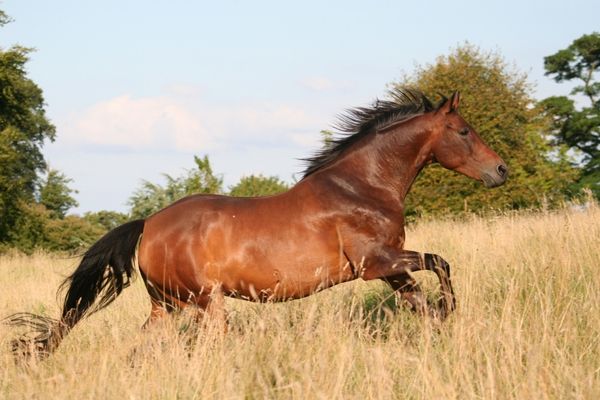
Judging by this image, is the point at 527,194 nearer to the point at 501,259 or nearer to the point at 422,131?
the point at 501,259

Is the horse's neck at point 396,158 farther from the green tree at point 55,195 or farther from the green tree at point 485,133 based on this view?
the green tree at point 55,195

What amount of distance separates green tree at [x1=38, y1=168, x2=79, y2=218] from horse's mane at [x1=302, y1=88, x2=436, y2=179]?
38.6 metres

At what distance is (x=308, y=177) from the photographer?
6.79m

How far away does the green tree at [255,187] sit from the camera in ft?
104

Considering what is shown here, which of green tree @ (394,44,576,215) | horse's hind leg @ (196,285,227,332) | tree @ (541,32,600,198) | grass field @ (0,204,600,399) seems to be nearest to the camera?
grass field @ (0,204,600,399)

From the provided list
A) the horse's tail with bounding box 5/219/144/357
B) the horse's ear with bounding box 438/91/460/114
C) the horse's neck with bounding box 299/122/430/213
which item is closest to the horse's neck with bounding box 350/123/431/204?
the horse's neck with bounding box 299/122/430/213

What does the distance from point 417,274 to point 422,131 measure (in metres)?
2.41

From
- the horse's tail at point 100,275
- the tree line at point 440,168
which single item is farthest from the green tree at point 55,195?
the horse's tail at point 100,275

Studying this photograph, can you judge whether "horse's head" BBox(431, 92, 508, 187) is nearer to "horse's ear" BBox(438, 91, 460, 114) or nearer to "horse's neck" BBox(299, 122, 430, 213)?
"horse's ear" BBox(438, 91, 460, 114)

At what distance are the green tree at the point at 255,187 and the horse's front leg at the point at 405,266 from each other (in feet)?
81.1

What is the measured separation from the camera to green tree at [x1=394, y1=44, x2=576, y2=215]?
71.6 ft

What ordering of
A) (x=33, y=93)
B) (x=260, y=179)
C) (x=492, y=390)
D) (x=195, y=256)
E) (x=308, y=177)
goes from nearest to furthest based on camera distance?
(x=492, y=390) → (x=195, y=256) → (x=308, y=177) → (x=260, y=179) → (x=33, y=93)

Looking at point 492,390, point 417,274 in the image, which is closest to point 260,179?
point 417,274

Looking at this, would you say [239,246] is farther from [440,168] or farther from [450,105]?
Answer: [440,168]
